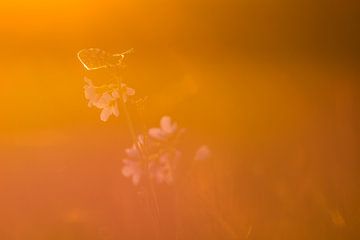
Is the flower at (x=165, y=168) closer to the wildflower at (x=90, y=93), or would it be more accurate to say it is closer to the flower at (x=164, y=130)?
the flower at (x=164, y=130)

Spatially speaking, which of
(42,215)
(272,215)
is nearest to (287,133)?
(272,215)

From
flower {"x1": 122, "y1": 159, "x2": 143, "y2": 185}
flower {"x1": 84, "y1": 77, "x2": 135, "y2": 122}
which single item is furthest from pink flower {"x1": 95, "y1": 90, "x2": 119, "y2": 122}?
flower {"x1": 122, "y1": 159, "x2": 143, "y2": 185}

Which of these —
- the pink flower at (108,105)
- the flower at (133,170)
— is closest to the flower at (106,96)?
the pink flower at (108,105)

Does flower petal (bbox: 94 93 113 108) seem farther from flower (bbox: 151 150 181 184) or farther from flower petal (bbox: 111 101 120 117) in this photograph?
flower (bbox: 151 150 181 184)

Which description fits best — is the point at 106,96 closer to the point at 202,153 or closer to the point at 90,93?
the point at 90,93

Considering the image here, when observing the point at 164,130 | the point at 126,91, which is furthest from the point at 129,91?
the point at 164,130
